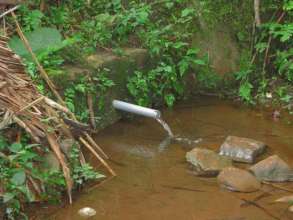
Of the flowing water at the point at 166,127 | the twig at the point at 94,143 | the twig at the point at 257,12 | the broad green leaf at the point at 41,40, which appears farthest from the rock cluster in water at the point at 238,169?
the twig at the point at 257,12

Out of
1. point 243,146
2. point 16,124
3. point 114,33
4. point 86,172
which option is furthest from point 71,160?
point 114,33

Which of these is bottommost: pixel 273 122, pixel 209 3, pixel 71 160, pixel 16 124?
pixel 273 122

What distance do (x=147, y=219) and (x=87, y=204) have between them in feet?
1.62

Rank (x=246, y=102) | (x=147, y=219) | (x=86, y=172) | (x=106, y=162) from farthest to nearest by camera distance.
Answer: (x=246, y=102) < (x=106, y=162) < (x=86, y=172) < (x=147, y=219)

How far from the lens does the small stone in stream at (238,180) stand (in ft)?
15.2

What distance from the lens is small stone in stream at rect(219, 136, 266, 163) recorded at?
207 inches

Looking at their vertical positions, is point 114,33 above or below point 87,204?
above

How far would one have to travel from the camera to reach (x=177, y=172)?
4.98m

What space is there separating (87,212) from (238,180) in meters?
1.30

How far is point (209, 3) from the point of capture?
7324 mm

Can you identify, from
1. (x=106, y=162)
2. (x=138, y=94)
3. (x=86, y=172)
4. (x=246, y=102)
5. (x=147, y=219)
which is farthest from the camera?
(x=246, y=102)

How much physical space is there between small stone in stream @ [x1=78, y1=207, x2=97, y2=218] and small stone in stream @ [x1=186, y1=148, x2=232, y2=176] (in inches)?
44.3

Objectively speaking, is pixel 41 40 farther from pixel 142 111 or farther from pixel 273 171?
pixel 273 171

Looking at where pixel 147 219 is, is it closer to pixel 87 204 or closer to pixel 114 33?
pixel 87 204
